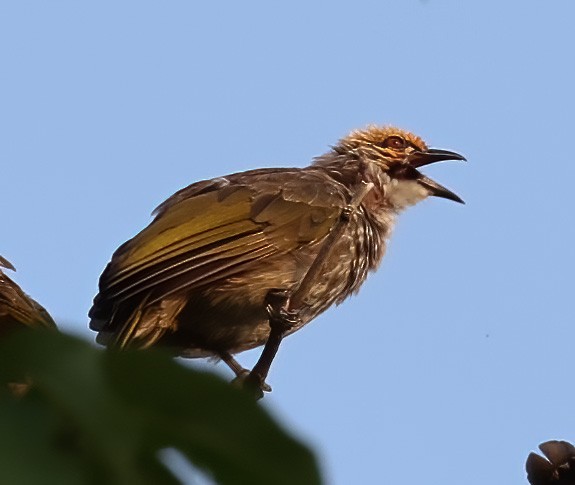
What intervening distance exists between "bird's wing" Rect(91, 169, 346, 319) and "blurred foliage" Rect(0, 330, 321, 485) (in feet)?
16.0

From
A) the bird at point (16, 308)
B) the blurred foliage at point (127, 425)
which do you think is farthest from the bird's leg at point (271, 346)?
the blurred foliage at point (127, 425)

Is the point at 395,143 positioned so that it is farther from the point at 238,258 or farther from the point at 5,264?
the point at 5,264

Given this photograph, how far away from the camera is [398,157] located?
8258mm

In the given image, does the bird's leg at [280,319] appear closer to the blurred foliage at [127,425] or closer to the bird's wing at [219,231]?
the bird's wing at [219,231]

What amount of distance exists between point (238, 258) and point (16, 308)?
2002mm

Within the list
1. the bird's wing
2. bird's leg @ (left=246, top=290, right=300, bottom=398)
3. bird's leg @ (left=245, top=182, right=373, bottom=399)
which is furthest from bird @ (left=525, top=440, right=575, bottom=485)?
the bird's wing

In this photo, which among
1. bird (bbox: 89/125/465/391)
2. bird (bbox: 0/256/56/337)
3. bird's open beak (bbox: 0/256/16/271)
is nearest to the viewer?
bird (bbox: 0/256/56/337)

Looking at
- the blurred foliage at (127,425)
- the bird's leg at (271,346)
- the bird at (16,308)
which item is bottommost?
the blurred foliage at (127,425)

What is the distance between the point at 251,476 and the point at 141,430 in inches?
4.6

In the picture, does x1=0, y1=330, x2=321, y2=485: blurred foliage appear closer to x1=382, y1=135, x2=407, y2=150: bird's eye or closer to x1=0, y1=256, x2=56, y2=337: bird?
x1=0, y1=256, x2=56, y2=337: bird

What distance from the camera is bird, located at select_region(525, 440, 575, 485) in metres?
2.86

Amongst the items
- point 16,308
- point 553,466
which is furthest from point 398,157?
point 553,466

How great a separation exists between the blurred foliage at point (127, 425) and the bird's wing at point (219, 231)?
4878 mm

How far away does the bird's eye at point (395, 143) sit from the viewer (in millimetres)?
8391
